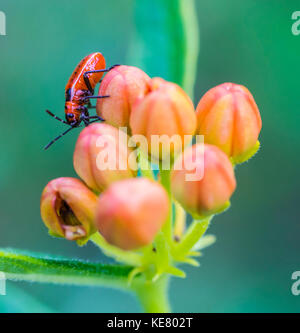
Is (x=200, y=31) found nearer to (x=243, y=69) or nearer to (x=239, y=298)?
(x=243, y=69)

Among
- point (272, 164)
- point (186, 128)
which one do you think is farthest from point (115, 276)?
point (272, 164)

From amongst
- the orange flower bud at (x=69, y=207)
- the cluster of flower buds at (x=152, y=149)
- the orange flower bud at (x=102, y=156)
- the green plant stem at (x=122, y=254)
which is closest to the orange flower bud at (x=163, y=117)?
the cluster of flower buds at (x=152, y=149)

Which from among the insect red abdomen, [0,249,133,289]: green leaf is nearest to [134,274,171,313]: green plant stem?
[0,249,133,289]: green leaf

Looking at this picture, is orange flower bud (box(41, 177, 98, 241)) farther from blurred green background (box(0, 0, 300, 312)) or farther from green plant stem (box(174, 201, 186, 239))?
blurred green background (box(0, 0, 300, 312))

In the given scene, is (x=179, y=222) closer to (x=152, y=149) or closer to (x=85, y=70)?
(x=152, y=149)

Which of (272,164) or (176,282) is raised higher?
(272,164)

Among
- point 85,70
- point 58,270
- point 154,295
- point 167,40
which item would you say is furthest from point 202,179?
point 167,40
